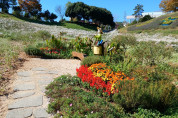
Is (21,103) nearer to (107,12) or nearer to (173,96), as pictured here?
(173,96)

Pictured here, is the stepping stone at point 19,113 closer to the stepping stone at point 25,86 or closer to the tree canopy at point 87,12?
the stepping stone at point 25,86

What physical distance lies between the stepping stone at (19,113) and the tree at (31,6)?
131 ft

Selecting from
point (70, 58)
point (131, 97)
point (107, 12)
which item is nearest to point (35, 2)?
point (107, 12)

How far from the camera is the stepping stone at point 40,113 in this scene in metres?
2.38

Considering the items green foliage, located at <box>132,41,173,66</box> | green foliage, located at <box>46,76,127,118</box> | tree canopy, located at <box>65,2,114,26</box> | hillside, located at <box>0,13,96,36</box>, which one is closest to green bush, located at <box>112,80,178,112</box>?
green foliage, located at <box>46,76,127,118</box>

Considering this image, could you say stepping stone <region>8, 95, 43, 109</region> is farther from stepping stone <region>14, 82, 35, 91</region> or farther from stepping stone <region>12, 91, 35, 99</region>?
stepping stone <region>14, 82, 35, 91</region>

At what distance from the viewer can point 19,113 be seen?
2.42m

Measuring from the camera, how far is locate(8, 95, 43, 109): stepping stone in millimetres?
2645

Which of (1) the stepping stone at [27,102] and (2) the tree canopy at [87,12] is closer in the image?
(1) the stepping stone at [27,102]

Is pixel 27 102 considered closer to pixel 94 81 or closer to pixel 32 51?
pixel 94 81

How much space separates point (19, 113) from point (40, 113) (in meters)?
0.36

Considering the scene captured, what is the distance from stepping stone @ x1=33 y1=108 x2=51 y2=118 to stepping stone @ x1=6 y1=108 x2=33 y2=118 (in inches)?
3.5

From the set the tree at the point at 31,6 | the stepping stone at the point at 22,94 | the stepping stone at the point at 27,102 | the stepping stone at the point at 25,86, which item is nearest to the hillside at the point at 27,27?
the tree at the point at 31,6

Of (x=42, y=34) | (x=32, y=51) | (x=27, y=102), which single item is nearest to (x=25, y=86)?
(x=27, y=102)
